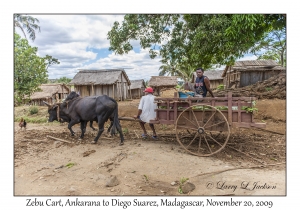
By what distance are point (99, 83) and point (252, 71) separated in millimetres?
12732

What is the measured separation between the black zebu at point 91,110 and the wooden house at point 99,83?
10235 millimetres

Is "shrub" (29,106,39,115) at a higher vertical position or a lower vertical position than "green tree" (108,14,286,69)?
lower

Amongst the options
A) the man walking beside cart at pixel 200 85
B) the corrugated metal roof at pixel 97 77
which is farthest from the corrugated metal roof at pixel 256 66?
the man walking beside cart at pixel 200 85

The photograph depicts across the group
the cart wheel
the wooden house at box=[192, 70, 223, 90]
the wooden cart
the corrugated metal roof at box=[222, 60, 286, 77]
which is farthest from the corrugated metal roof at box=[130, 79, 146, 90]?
the cart wheel

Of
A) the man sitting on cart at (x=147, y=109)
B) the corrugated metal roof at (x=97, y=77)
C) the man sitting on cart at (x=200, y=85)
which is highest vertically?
the corrugated metal roof at (x=97, y=77)

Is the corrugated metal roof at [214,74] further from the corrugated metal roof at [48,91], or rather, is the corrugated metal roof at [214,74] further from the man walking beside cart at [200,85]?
the man walking beside cart at [200,85]

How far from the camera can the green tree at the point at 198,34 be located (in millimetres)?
5082

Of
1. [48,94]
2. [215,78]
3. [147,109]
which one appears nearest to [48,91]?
[48,94]

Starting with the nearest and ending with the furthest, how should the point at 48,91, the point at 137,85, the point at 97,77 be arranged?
1. the point at 97,77
2. the point at 48,91
3. the point at 137,85

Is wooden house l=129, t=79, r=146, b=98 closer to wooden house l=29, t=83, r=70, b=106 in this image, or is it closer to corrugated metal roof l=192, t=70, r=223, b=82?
corrugated metal roof l=192, t=70, r=223, b=82

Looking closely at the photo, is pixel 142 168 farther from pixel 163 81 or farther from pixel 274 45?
pixel 163 81

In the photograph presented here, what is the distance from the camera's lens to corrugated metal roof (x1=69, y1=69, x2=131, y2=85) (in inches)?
672

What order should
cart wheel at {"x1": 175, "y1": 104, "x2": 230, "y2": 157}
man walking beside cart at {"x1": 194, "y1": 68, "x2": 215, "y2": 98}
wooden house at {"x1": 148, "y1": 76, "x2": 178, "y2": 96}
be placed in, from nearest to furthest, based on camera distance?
cart wheel at {"x1": 175, "y1": 104, "x2": 230, "y2": 157}
man walking beside cart at {"x1": 194, "y1": 68, "x2": 215, "y2": 98}
wooden house at {"x1": 148, "y1": 76, "x2": 178, "y2": 96}

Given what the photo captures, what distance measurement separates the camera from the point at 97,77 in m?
17.7
